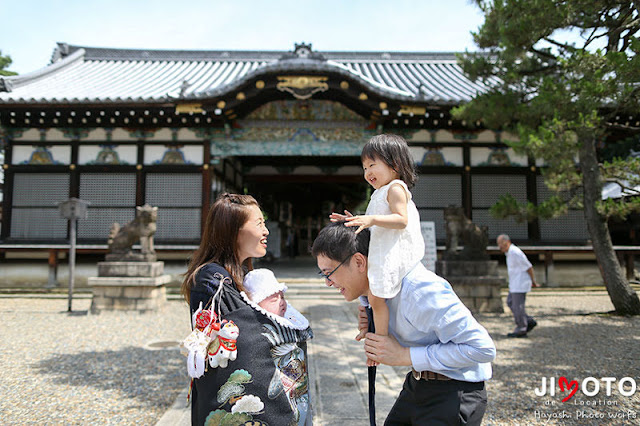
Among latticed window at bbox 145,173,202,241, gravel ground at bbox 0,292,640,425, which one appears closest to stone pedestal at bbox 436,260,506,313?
gravel ground at bbox 0,292,640,425

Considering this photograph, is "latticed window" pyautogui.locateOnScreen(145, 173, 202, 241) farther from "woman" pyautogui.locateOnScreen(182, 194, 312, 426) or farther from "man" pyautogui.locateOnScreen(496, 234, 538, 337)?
"woman" pyautogui.locateOnScreen(182, 194, 312, 426)

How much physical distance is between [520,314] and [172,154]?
8800 mm

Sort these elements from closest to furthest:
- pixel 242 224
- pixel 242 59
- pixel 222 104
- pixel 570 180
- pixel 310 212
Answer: pixel 242 224, pixel 570 180, pixel 222 104, pixel 242 59, pixel 310 212

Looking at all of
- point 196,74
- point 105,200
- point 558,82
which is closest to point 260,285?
point 558,82

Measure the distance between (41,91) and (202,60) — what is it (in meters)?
6.14

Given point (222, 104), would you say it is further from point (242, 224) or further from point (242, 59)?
point (242, 224)

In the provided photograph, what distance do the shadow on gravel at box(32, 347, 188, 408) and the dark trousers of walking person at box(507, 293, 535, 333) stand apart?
4.50m

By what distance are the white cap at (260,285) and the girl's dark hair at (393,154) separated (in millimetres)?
630

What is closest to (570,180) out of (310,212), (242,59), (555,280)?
(555,280)

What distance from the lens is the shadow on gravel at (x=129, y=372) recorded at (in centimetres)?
349

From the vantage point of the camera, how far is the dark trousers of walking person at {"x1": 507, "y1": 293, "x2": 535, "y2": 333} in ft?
17.7

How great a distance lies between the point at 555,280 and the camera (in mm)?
10055

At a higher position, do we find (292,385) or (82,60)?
(82,60)

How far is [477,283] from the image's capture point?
7113 mm
